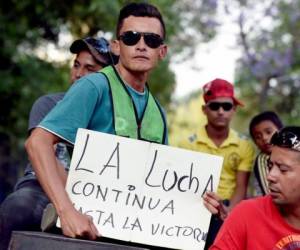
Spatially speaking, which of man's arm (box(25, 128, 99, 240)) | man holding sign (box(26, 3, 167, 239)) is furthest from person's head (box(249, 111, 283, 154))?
man's arm (box(25, 128, 99, 240))

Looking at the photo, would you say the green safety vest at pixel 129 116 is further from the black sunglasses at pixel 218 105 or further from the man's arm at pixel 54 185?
the black sunglasses at pixel 218 105

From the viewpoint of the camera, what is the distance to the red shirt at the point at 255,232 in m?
3.97

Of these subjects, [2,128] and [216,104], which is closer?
[216,104]

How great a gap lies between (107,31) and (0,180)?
2.84m

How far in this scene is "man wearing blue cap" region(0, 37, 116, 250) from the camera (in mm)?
4242

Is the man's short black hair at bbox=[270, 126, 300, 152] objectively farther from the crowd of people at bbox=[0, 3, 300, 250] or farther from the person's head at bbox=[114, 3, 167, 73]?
the person's head at bbox=[114, 3, 167, 73]

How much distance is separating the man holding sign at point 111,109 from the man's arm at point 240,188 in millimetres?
2375

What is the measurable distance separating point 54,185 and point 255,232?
3.27ft

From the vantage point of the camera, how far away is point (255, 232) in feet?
13.2

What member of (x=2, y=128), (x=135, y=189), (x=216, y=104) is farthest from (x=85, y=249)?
(x=2, y=128)

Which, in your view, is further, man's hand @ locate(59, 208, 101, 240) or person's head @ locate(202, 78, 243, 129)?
person's head @ locate(202, 78, 243, 129)

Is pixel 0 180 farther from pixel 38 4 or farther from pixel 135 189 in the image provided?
pixel 135 189

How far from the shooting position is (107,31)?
43.7 feet

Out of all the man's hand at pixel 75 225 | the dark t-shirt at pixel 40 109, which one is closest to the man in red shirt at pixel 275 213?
the man's hand at pixel 75 225
